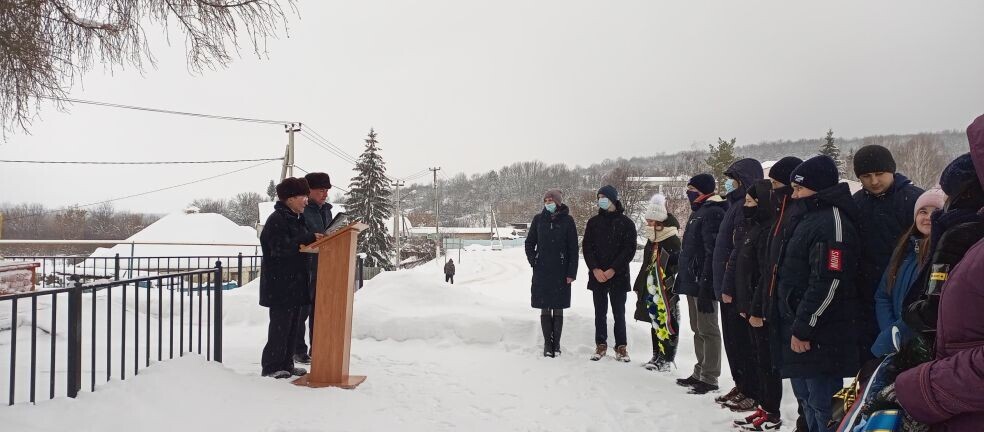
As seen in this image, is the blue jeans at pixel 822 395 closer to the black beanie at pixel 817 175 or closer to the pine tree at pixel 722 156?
the black beanie at pixel 817 175

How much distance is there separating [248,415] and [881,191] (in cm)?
442

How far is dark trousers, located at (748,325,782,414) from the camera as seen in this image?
12.8 ft

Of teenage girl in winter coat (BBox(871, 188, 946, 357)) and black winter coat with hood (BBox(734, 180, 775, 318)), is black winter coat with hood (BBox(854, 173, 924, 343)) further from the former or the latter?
black winter coat with hood (BBox(734, 180, 775, 318))

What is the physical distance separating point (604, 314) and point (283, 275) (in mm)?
3467

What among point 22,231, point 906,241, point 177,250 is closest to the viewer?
point 906,241

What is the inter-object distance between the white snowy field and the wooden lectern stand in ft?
0.79

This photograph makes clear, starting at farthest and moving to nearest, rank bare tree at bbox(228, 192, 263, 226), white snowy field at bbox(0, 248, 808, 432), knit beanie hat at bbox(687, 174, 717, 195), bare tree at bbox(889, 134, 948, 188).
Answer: bare tree at bbox(228, 192, 263, 226) < bare tree at bbox(889, 134, 948, 188) < knit beanie hat at bbox(687, 174, 717, 195) < white snowy field at bbox(0, 248, 808, 432)

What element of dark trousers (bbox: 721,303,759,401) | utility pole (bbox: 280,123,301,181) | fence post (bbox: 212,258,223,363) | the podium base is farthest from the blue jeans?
utility pole (bbox: 280,123,301,181)

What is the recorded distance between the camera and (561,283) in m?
6.23

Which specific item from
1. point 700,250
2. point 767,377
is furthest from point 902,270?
point 700,250

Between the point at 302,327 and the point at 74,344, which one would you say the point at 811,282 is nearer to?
the point at 74,344

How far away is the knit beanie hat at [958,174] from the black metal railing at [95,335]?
3.92 meters

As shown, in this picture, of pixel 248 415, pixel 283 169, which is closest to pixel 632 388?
pixel 248 415

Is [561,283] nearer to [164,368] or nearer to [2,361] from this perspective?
[164,368]
